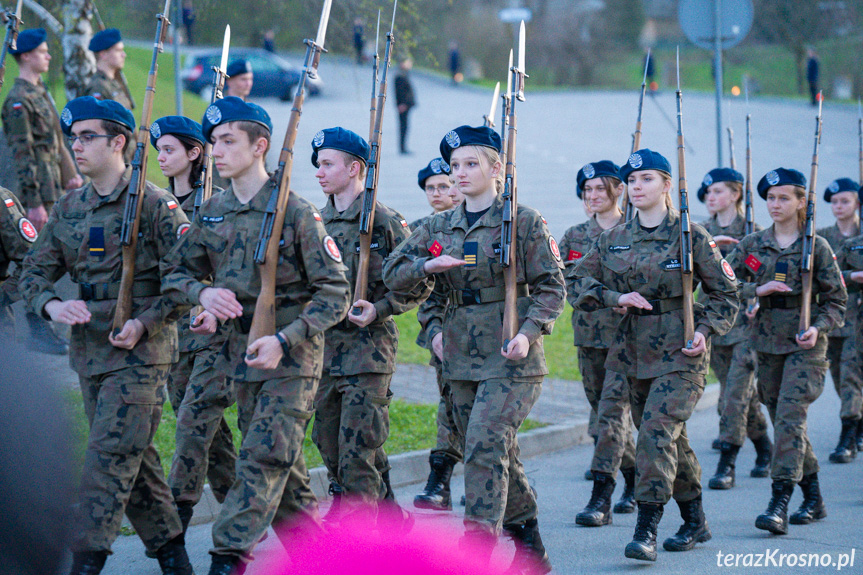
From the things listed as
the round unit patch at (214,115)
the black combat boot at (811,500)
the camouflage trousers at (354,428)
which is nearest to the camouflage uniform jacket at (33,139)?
the camouflage trousers at (354,428)

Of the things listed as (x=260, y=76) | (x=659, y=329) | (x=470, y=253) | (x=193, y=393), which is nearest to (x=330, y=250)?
(x=470, y=253)

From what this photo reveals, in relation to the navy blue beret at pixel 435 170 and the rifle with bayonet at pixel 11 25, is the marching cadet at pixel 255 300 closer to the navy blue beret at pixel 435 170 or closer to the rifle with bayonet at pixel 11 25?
the rifle with bayonet at pixel 11 25

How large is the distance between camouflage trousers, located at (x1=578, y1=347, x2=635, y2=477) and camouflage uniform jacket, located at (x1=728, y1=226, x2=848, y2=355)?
104 cm

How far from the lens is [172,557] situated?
5.35 metres

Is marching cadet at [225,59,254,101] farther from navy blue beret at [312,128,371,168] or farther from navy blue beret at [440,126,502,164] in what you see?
navy blue beret at [440,126,502,164]

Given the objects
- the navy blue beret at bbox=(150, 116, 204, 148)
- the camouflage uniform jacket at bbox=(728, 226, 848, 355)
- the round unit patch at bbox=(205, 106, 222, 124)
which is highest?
the navy blue beret at bbox=(150, 116, 204, 148)

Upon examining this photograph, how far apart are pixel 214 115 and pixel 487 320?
1.75 m

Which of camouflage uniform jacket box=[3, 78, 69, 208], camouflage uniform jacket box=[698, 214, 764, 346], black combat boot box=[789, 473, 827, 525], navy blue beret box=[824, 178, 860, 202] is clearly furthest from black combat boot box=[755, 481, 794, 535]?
camouflage uniform jacket box=[3, 78, 69, 208]

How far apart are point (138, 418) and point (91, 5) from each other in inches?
356

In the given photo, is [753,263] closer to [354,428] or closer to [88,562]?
Answer: [354,428]

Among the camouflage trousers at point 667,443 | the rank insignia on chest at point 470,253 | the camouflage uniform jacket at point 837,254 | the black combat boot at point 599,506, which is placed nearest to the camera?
the rank insignia on chest at point 470,253

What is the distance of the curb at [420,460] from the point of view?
22.9 feet

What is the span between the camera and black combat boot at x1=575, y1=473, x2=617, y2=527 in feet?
23.0

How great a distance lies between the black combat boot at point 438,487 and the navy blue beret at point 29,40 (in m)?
4.85
